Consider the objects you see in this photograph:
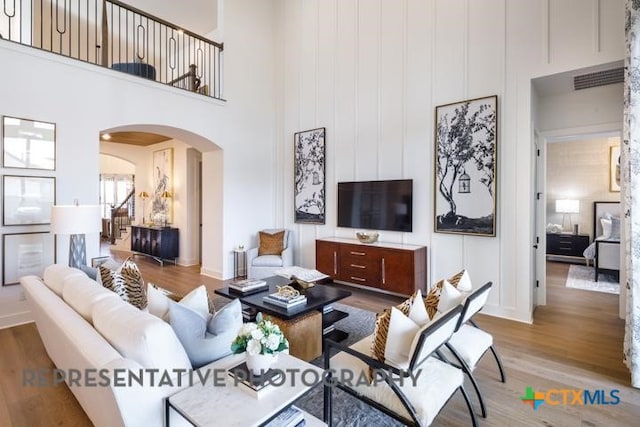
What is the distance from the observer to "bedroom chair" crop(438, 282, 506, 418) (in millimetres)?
1957

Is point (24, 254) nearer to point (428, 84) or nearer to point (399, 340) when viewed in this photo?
point (399, 340)

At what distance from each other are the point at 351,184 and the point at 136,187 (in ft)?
20.8

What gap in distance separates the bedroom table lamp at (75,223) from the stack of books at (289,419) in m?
2.95

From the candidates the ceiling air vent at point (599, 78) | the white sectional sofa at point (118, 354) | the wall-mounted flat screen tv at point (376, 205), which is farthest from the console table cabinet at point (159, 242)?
the ceiling air vent at point (599, 78)

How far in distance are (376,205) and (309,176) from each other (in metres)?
1.48

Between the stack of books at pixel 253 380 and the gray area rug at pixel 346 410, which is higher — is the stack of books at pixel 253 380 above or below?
above

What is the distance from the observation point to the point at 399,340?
5.31ft

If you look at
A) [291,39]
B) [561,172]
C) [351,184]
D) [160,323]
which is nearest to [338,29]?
[291,39]

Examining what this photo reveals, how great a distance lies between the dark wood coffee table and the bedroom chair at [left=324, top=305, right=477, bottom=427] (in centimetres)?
76

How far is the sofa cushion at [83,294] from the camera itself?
5.93 ft

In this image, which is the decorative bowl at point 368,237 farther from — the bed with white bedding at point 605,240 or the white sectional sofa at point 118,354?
the bed with white bedding at point 605,240

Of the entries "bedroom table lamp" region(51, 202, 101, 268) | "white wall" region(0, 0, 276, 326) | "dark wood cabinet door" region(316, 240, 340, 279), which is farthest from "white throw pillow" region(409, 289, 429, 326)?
"white wall" region(0, 0, 276, 326)

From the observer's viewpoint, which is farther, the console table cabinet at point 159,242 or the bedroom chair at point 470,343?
the console table cabinet at point 159,242

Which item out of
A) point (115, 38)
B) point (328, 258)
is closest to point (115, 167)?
point (115, 38)
